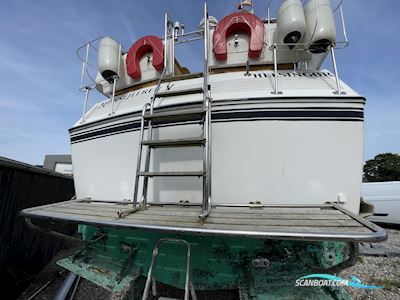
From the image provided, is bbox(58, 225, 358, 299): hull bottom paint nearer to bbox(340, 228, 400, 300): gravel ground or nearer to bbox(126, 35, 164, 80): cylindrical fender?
bbox(340, 228, 400, 300): gravel ground

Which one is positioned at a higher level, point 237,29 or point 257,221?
point 237,29

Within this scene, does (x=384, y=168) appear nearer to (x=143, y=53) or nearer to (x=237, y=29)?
(x=237, y=29)

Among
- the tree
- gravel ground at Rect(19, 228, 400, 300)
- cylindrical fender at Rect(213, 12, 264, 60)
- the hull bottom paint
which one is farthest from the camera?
the tree

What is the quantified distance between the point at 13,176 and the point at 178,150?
2.90 m

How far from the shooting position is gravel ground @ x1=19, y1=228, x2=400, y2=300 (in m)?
3.09

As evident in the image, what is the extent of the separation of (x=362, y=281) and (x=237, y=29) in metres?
4.25

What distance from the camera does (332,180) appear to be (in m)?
2.07

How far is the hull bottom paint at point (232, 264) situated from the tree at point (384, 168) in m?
28.4

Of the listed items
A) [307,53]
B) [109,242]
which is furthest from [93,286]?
[307,53]

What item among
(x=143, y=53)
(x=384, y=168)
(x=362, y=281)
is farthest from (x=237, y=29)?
(x=384, y=168)

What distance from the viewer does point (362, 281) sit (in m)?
3.57

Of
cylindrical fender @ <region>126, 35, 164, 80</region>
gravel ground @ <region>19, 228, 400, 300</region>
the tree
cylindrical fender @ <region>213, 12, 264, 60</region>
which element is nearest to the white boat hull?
cylindrical fender @ <region>213, 12, 264, 60</region>

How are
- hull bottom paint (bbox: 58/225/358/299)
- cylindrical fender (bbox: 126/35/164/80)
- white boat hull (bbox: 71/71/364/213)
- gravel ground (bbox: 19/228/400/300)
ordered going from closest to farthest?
hull bottom paint (bbox: 58/225/358/299) → white boat hull (bbox: 71/71/364/213) → gravel ground (bbox: 19/228/400/300) → cylindrical fender (bbox: 126/35/164/80)

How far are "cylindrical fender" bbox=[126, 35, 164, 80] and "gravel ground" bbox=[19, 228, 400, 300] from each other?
3145 mm
